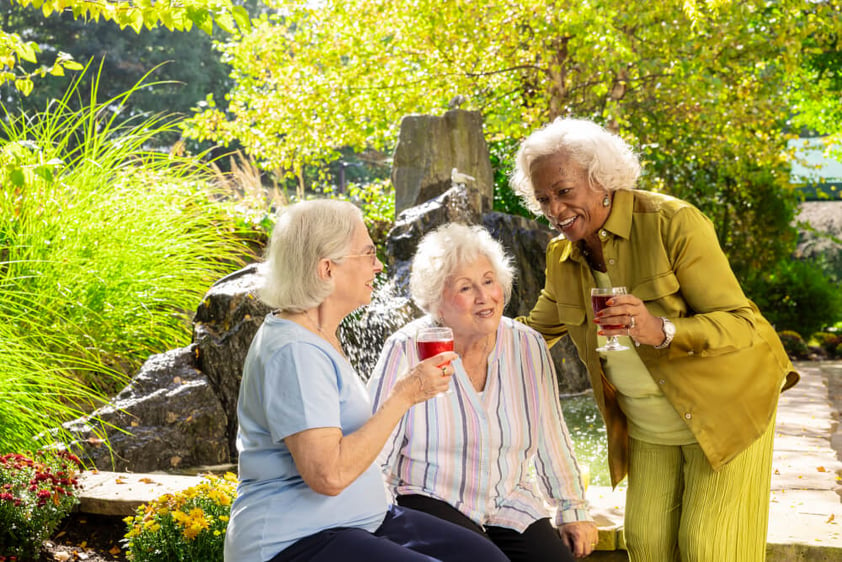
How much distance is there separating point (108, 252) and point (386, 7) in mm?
5624

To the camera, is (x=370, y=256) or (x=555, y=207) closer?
(x=370, y=256)

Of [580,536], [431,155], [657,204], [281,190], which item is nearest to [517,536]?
[580,536]

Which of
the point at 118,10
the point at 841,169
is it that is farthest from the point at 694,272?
the point at 841,169

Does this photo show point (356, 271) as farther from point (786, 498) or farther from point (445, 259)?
point (786, 498)

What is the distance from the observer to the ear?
2.36 m

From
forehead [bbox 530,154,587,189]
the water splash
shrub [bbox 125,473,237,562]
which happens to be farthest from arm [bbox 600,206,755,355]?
the water splash

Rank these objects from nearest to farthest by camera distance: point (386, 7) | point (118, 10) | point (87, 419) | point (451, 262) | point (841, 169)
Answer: point (451, 262) → point (118, 10) → point (87, 419) → point (386, 7) → point (841, 169)

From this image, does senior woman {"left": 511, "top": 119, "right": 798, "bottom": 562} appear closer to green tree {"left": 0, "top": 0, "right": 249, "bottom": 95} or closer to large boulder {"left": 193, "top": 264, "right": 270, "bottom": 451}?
green tree {"left": 0, "top": 0, "right": 249, "bottom": 95}

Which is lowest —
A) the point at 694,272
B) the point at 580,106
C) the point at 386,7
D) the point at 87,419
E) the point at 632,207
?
the point at 87,419

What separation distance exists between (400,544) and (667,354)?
0.96 meters

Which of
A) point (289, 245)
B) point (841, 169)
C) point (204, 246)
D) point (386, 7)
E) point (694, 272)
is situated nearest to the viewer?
point (289, 245)

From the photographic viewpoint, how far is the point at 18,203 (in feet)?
19.7

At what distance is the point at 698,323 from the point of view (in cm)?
255

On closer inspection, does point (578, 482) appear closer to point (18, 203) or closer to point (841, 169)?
point (18, 203)
